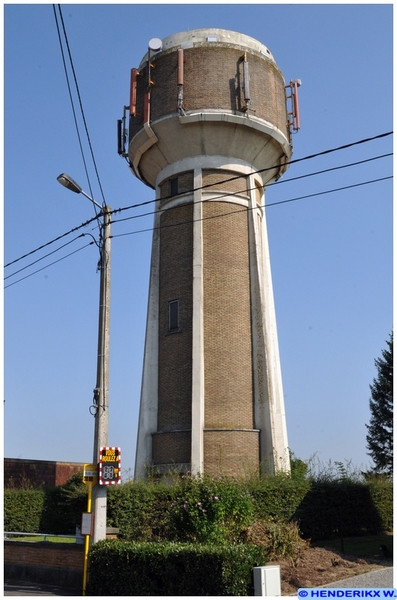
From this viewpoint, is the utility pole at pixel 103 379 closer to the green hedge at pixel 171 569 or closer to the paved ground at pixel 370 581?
the green hedge at pixel 171 569

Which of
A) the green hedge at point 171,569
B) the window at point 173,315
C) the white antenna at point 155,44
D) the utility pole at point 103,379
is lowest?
the green hedge at point 171,569

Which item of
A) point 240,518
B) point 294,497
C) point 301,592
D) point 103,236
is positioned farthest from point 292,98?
point 301,592

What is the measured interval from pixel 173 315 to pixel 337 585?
12.3 m

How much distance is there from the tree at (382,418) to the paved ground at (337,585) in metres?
22.7

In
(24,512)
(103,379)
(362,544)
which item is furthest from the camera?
(24,512)

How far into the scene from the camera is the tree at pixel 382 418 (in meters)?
36.5

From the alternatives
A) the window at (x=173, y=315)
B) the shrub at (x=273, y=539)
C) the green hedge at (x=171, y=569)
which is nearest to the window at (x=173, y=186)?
the window at (x=173, y=315)

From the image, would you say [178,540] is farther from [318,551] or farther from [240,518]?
[318,551]

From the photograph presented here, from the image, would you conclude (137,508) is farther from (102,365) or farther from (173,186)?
(173,186)

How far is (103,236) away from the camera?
15.7 metres

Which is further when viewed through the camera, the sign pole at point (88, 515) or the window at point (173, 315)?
the window at point (173, 315)

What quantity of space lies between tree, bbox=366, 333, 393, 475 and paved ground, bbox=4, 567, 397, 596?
2275cm

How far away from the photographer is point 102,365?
14633mm

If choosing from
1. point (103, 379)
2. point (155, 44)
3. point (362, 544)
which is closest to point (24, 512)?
point (103, 379)
